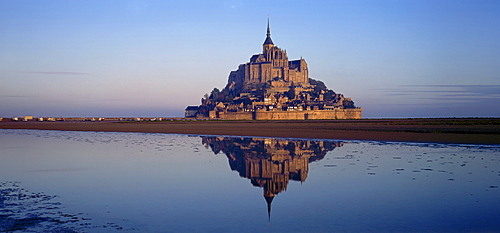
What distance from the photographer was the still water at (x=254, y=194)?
7461mm

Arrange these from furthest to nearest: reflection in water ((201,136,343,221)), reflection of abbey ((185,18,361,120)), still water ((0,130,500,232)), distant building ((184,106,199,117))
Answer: distant building ((184,106,199,117)) < reflection of abbey ((185,18,361,120)) < reflection in water ((201,136,343,221)) < still water ((0,130,500,232))

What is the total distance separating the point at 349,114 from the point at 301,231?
132 metres

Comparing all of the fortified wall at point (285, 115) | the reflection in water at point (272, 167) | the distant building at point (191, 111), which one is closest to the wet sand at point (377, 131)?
the reflection in water at point (272, 167)

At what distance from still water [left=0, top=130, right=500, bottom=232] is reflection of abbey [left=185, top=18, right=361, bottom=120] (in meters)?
110

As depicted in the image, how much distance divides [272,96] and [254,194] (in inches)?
4981

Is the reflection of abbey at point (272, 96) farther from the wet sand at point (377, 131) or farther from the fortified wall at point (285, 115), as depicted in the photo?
the wet sand at point (377, 131)

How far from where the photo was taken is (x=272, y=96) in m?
136

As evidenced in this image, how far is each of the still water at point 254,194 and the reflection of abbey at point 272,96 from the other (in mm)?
109798

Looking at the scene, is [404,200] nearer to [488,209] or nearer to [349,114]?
[488,209]

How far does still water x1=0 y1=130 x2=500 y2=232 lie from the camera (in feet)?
24.5

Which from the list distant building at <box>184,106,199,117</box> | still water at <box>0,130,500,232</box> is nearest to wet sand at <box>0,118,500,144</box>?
still water at <box>0,130,500,232</box>

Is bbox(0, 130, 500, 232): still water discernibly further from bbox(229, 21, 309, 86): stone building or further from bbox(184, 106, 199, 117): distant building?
bbox(184, 106, 199, 117): distant building

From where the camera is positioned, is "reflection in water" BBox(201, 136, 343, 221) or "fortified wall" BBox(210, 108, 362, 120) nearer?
"reflection in water" BBox(201, 136, 343, 221)

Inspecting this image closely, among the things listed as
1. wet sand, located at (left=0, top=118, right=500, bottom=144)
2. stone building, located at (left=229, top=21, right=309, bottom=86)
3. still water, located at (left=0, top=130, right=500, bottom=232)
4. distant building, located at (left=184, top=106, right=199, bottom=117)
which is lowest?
still water, located at (left=0, top=130, right=500, bottom=232)
